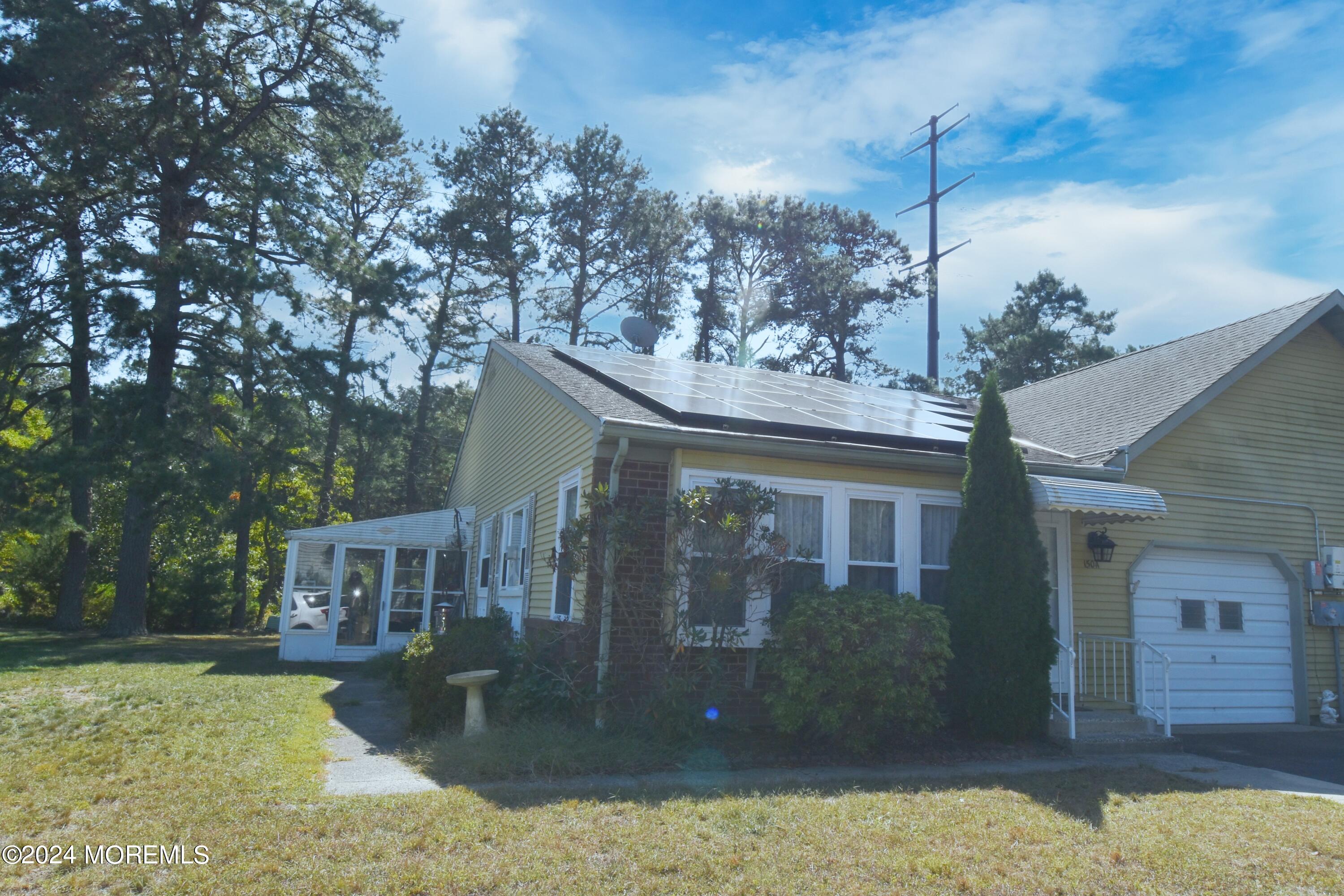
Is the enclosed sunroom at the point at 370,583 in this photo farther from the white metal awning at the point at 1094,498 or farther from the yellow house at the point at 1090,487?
the white metal awning at the point at 1094,498

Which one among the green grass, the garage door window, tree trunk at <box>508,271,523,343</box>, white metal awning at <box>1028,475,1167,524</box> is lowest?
the green grass

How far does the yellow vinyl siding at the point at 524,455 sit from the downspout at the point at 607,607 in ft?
1.50

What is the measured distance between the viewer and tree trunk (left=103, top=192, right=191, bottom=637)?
1842cm

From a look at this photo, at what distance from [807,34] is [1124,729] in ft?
26.9

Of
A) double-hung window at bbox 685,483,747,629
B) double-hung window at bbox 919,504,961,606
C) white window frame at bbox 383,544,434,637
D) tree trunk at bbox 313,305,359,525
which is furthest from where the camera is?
tree trunk at bbox 313,305,359,525

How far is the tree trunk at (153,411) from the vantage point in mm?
18422

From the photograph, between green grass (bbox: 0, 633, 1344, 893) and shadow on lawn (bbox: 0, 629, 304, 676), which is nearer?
green grass (bbox: 0, 633, 1344, 893)

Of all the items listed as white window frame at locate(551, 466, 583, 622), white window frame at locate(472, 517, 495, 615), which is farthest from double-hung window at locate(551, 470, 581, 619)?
white window frame at locate(472, 517, 495, 615)

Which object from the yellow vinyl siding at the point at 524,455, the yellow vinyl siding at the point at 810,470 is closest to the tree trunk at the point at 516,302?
Result: the yellow vinyl siding at the point at 524,455

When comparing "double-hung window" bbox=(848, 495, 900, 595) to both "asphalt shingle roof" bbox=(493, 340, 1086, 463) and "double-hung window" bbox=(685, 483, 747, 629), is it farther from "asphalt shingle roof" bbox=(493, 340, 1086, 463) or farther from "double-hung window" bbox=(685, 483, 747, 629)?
"double-hung window" bbox=(685, 483, 747, 629)

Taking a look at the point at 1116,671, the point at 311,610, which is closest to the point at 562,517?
the point at 1116,671

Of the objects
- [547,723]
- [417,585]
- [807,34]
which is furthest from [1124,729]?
[417,585]

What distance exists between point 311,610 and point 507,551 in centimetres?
679

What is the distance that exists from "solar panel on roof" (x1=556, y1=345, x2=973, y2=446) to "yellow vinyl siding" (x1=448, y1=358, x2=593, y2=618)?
0.83 meters
